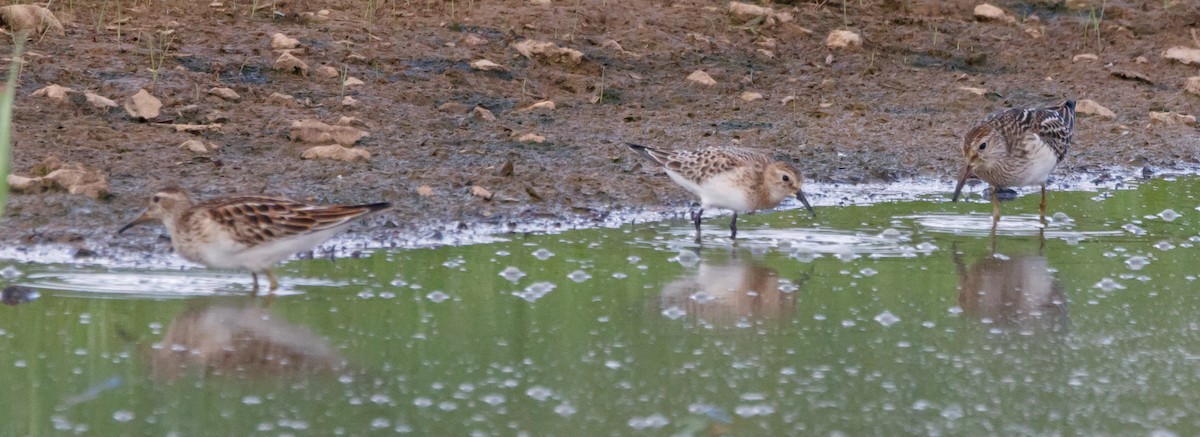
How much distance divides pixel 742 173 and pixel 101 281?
12.9ft

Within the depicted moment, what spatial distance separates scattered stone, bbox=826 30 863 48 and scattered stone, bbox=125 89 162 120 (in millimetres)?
6518

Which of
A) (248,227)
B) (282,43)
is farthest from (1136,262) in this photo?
(282,43)

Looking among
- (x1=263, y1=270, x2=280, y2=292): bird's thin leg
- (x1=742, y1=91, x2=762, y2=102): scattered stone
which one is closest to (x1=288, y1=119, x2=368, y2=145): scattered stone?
(x1=263, y1=270, x2=280, y2=292): bird's thin leg

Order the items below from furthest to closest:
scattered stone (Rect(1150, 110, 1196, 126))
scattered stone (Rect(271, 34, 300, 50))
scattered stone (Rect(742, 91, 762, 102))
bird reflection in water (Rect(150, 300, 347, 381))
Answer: scattered stone (Rect(1150, 110, 1196, 126))
scattered stone (Rect(742, 91, 762, 102))
scattered stone (Rect(271, 34, 300, 50))
bird reflection in water (Rect(150, 300, 347, 381))

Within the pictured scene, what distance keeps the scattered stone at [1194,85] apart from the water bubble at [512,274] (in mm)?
A: 8840

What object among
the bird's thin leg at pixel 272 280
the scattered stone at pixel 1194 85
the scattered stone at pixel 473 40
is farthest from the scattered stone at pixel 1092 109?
the bird's thin leg at pixel 272 280

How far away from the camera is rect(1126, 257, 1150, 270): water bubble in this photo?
8.60 metres

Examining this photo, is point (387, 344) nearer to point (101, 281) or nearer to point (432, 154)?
point (101, 281)

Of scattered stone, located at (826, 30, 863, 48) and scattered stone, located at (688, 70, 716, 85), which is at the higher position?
scattered stone, located at (826, 30, 863, 48)

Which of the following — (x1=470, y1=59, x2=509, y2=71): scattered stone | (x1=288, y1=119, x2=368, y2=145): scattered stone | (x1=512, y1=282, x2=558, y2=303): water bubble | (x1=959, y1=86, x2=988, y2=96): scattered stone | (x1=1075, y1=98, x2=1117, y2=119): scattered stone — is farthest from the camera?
(x1=959, y1=86, x2=988, y2=96): scattered stone

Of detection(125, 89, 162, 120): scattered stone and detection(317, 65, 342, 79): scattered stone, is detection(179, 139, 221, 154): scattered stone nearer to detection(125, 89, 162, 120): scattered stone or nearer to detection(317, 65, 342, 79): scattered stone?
detection(125, 89, 162, 120): scattered stone

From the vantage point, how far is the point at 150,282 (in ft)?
25.5

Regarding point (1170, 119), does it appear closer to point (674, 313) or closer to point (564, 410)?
point (674, 313)

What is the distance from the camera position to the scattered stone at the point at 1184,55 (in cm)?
1534
